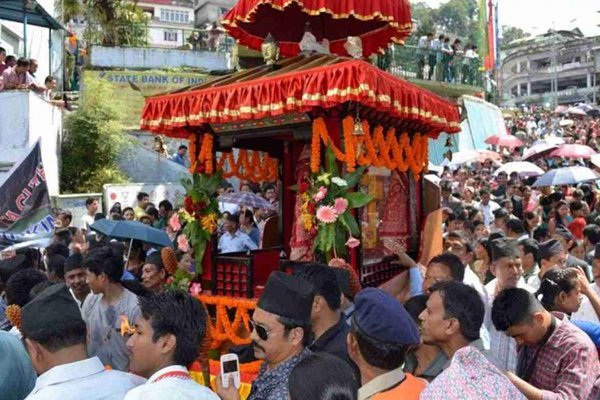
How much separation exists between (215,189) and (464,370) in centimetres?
479

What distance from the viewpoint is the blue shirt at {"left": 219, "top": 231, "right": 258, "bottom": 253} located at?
355 inches

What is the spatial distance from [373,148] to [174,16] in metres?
43.8

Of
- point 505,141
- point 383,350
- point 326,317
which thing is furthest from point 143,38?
point 383,350

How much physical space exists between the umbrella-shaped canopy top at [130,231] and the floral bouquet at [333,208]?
6.42ft

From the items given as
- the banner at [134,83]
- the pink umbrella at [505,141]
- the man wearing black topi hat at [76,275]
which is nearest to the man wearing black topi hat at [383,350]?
the man wearing black topi hat at [76,275]

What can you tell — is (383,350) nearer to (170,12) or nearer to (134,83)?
(134,83)

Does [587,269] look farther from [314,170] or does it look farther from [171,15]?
[171,15]

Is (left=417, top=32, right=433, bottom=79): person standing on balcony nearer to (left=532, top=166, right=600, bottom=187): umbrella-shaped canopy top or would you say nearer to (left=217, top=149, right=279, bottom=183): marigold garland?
(left=532, top=166, right=600, bottom=187): umbrella-shaped canopy top

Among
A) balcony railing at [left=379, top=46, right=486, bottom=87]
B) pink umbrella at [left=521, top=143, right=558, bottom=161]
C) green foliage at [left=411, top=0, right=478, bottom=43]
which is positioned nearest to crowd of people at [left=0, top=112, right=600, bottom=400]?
pink umbrella at [left=521, top=143, right=558, bottom=161]

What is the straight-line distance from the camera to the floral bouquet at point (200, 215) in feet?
22.9

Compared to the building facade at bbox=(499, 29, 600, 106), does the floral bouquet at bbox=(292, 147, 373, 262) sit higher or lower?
lower

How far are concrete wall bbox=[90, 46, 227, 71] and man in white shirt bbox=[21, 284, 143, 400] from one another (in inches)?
678

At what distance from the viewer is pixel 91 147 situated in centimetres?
1539

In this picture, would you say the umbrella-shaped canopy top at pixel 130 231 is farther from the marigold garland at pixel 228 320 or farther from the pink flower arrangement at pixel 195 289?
the marigold garland at pixel 228 320
